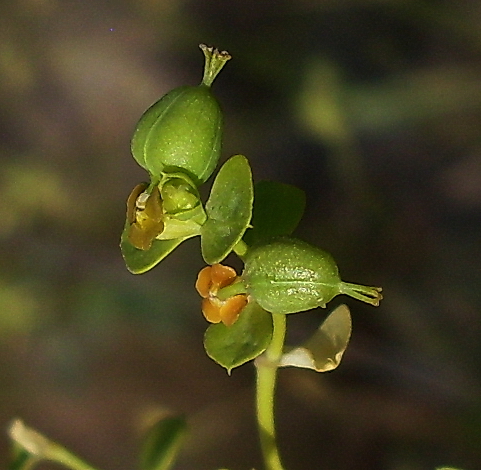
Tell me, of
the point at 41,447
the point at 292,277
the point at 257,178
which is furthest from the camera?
the point at 257,178

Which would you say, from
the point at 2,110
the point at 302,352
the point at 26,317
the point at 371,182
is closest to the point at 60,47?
the point at 2,110

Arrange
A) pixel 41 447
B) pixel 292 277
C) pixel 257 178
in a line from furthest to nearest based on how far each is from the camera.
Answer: pixel 257 178 < pixel 41 447 < pixel 292 277

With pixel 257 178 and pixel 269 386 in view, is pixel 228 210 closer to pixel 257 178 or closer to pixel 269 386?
pixel 269 386

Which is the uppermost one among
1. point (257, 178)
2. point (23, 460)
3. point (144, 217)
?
point (144, 217)

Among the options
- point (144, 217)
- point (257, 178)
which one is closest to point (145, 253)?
point (144, 217)

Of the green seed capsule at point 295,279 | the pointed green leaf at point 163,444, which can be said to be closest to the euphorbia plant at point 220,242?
the green seed capsule at point 295,279

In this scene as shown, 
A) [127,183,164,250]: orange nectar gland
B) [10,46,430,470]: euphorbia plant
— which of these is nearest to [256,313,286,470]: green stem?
[10,46,430,470]: euphorbia plant

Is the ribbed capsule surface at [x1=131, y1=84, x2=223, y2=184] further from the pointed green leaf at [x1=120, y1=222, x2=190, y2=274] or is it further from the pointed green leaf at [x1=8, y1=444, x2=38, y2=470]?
the pointed green leaf at [x1=8, y1=444, x2=38, y2=470]
